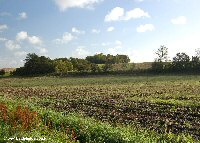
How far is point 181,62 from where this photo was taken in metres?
83.2

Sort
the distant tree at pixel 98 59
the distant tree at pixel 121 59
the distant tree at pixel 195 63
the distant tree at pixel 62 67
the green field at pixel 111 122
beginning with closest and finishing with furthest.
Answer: the green field at pixel 111 122, the distant tree at pixel 195 63, the distant tree at pixel 62 67, the distant tree at pixel 121 59, the distant tree at pixel 98 59

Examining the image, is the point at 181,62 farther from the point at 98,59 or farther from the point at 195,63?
the point at 98,59

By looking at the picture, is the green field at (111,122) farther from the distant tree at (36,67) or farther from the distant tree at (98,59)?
the distant tree at (98,59)

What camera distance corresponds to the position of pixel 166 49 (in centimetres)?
11169

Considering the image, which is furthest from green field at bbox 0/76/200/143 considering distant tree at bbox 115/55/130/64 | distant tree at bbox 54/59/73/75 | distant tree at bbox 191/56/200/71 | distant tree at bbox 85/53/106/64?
distant tree at bbox 85/53/106/64

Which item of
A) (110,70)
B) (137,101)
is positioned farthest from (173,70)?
(137,101)

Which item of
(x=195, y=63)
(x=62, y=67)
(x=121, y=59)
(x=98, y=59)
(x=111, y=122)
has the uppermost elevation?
(x=98, y=59)

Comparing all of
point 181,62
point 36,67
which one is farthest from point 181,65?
point 36,67

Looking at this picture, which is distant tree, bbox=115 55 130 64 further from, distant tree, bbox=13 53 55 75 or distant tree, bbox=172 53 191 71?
distant tree, bbox=172 53 191 71

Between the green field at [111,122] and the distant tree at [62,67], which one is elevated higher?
the distant tree at [62,67]

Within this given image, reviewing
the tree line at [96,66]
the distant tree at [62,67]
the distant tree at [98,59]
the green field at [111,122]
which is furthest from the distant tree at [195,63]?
the distant tree at [98,59]

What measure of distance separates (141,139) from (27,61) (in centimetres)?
9369

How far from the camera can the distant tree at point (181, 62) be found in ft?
270

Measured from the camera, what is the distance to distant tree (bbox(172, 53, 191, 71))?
82312 millimetres
